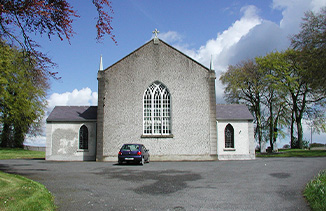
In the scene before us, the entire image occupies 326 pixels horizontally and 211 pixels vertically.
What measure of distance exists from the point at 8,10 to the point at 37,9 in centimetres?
121

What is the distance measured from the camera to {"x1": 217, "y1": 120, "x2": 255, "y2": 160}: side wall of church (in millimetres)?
26406

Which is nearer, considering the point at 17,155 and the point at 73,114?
the point at 73,114

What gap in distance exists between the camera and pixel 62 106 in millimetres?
29844

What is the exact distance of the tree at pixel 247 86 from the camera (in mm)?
45812

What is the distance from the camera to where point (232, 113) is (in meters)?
28.2

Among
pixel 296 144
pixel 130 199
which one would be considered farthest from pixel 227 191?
pixel 296 144

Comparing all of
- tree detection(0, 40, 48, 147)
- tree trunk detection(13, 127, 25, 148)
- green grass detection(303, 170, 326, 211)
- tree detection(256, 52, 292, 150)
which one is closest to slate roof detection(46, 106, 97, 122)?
tree detection(0, 40, 48, 147)

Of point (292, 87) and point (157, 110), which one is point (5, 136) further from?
point (292, 87)

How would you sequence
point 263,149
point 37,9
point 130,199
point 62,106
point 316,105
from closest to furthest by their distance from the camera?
point 130,199, point 37,9, point 62,106, point 263,149, point 316,105

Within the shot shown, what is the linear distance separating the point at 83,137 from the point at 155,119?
6.82 metres

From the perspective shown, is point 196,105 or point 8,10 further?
point 196,105

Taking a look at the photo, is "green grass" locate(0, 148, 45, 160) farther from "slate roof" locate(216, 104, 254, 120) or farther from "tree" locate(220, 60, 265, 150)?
"tree" locate(220, 60, 265, 150)

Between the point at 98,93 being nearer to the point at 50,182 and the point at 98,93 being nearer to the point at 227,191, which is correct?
the point at 50,182

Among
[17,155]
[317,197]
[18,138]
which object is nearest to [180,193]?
[317,197]
